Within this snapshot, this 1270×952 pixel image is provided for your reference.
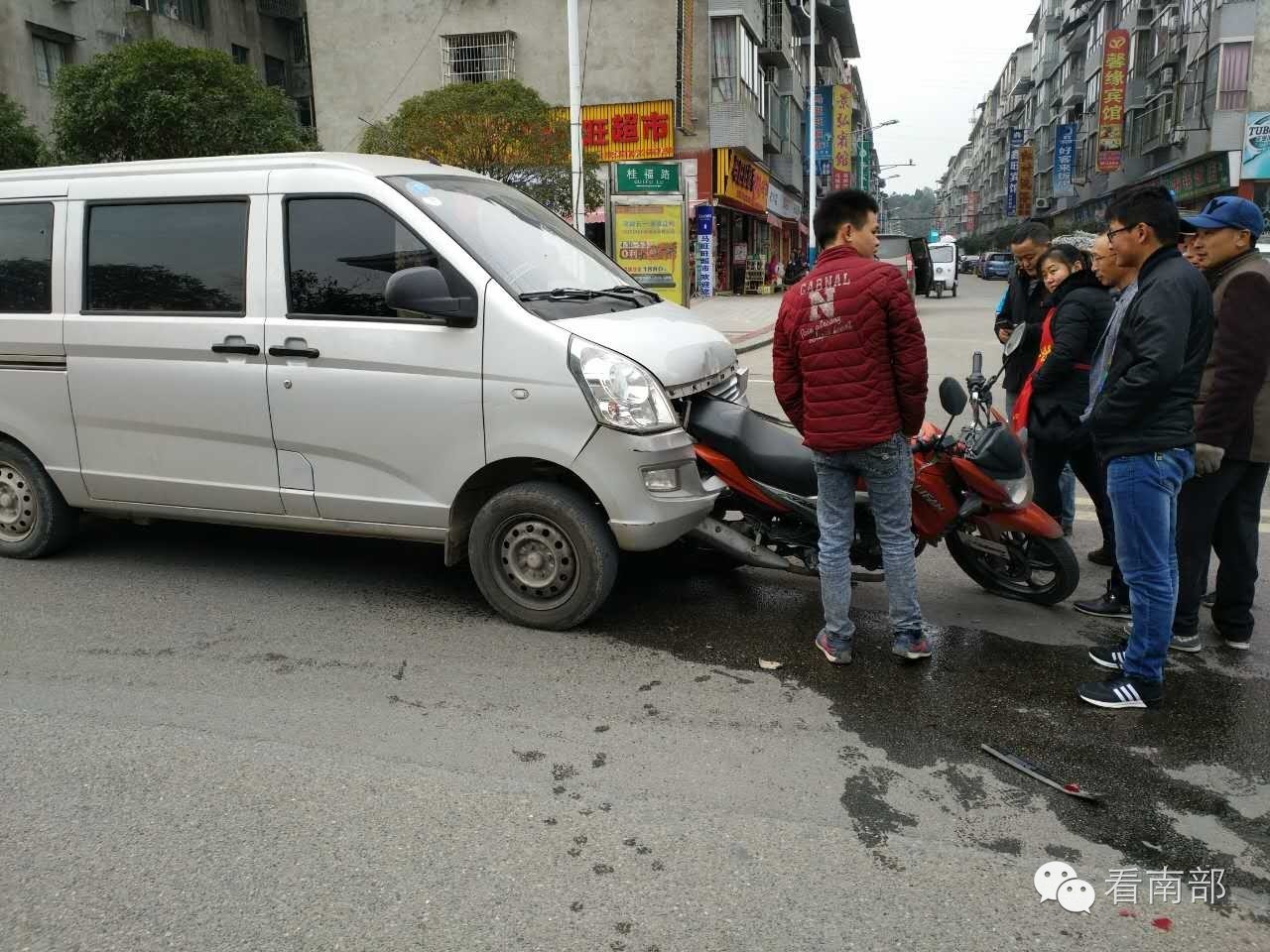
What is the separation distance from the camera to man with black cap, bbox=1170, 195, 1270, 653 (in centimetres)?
395

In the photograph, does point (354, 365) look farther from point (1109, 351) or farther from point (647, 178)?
point (647, 178)

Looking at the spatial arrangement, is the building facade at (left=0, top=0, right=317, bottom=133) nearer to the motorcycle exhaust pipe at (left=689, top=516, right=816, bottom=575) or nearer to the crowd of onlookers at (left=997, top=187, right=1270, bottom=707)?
the motorcycle exhaust pipe at (left=689, top=516, right=816, bottom=575)

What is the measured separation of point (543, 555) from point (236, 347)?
1751mm

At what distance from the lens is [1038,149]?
8356 cm

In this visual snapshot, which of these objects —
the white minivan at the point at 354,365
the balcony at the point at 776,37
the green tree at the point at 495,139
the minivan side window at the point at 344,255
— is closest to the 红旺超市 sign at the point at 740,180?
the balcony at the point at 776,37

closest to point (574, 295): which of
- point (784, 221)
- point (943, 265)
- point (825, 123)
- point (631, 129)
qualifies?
point (631, 129)

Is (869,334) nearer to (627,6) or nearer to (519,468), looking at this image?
(519,468)

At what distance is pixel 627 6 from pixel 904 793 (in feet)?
95.5

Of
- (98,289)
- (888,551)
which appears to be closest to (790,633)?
(888,551)

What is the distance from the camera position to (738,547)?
15.2 ft

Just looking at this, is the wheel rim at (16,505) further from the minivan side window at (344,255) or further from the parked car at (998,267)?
the parked car at (998,267)

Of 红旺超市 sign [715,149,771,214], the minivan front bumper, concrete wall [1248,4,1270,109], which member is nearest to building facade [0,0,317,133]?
A: 红旺超市 sign [715,149,771,214]

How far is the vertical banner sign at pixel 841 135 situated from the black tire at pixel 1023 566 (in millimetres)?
42133
